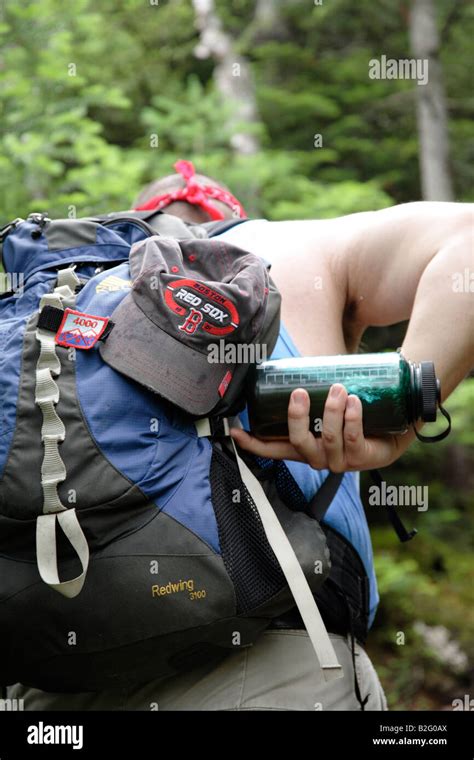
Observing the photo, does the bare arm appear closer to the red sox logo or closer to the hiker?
the hiker

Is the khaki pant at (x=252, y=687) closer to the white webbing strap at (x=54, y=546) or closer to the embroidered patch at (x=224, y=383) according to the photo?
the white webbing strap at (x=54, y=546)

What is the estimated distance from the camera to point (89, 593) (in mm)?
1826

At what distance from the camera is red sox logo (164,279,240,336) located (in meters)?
1.87

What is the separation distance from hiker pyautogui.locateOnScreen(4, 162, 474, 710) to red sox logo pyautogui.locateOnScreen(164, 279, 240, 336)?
0.72 feet

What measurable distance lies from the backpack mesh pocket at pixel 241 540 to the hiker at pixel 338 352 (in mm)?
88

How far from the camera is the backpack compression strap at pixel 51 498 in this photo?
1.76m

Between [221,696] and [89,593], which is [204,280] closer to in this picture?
[89,593]

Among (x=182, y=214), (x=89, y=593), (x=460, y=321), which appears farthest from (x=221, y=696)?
(x=182, y=214)

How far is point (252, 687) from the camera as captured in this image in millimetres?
2164

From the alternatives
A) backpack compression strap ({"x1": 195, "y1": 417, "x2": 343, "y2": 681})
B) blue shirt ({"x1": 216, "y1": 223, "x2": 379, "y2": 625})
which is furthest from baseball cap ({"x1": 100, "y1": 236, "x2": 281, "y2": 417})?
blue shirt ({"x1": 216, "y1": 223, "x2": 379, "y2": 625})

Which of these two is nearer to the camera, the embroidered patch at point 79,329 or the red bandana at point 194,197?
the embroidered patch at point 79,329

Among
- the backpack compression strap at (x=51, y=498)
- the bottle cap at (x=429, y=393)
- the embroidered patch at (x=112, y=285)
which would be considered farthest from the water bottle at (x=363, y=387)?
the backpack compression strap at (x=51, y=498)

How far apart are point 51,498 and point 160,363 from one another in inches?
13.6

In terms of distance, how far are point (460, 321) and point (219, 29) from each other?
26.0ft
